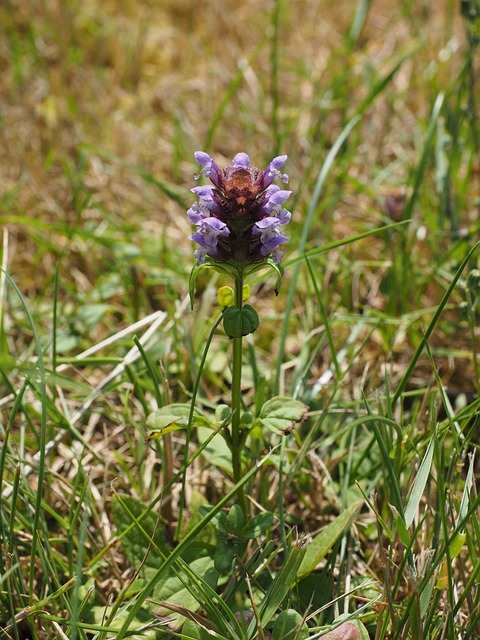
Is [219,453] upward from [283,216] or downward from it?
downward

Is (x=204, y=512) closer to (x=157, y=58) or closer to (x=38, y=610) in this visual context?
(x=38, y=610)

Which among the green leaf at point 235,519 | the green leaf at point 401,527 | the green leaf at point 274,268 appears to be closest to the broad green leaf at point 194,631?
the green leaf at point 235,519

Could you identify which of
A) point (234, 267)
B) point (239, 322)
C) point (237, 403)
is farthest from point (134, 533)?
point (234, 267)

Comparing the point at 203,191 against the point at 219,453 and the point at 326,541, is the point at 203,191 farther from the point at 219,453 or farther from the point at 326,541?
the point at 326,541

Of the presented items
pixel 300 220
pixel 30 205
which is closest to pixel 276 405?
pixel 300 220

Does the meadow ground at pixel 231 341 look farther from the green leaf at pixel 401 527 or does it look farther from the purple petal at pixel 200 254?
the purple petal at pixel 200 254

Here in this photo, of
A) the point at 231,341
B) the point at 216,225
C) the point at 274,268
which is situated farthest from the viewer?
the point at 231,341
